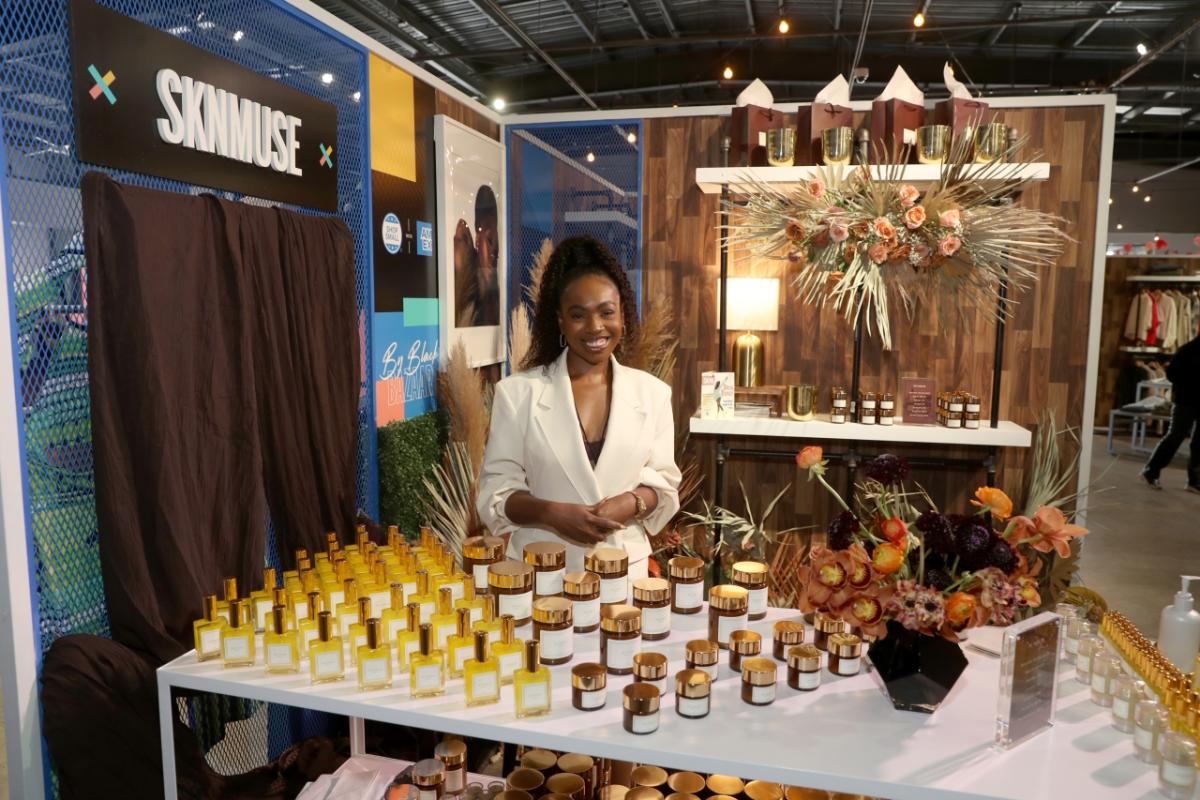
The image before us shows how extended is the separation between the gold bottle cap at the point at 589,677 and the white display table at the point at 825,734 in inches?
1.9

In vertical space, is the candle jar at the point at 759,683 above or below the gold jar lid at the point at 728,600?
below

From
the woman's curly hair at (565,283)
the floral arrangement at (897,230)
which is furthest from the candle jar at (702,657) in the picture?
the floral arrangement at (897,230)

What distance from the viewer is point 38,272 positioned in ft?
6.02

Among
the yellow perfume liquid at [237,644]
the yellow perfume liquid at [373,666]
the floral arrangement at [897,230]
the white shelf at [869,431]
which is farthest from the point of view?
the white shelf at [869,431]

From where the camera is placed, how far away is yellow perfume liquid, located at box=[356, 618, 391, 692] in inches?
57.1

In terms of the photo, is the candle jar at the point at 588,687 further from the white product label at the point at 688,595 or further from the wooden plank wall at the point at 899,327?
the wooden plank wall at the point at 899,327

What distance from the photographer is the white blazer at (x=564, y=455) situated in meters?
2.27

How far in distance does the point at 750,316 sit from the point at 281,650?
3576mm

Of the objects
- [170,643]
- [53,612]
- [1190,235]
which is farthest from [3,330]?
[1190,235]

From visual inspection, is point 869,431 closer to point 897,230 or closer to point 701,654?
point 897,230

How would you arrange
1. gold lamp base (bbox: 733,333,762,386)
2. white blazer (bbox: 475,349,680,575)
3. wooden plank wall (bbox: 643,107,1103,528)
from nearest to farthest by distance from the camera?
white blazer (bbox: 475,349,680,575)
wooden plank wall (bbox: 643,107,1103,528)
gold lamp base (bbox: 733,333,762,386)

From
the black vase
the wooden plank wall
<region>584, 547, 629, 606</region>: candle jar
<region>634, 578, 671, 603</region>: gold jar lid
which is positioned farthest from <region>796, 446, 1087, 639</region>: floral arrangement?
the wooden plank wall

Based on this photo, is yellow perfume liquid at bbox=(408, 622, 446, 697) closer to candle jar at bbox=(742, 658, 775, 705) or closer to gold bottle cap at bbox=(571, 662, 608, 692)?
gold bottle cap at bbox=(571, 662, 608, 692)

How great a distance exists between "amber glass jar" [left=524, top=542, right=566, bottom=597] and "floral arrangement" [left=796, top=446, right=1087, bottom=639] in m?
0.48
